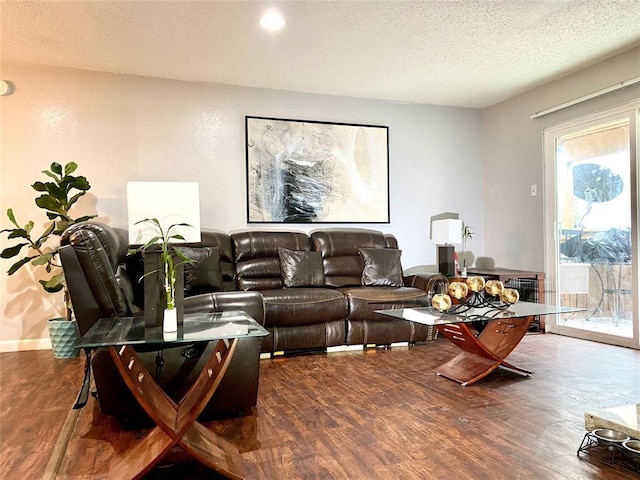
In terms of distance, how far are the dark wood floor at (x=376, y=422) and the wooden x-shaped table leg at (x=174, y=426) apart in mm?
94

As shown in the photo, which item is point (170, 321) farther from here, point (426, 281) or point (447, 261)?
point (447, 261)

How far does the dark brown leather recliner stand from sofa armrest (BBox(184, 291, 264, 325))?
283 mm

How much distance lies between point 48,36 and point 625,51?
4.73 m

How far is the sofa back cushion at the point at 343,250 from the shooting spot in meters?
4.44

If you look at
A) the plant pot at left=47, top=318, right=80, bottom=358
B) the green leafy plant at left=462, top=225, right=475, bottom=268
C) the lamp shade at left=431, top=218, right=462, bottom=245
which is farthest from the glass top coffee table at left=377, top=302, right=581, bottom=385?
the plant pot at left=47, top=318, right=80, bottom=358

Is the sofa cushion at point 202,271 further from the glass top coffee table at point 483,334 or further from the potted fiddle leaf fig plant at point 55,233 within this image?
the glass top coffee table at point 483,334

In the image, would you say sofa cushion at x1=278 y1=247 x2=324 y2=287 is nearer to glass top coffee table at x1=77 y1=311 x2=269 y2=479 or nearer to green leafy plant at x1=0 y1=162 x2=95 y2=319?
green leafy plant at x1=0 y1=162 x2=95 y2=319

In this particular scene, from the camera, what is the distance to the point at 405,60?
13.1ft

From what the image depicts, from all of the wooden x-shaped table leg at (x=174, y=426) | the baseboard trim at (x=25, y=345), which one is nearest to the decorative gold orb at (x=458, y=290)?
the wooden x-shaped table leg at (x=174, y=426)

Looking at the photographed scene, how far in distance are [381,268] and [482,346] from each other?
66.2 inches

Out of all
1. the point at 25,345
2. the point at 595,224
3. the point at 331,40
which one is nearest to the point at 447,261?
the point at 595,224

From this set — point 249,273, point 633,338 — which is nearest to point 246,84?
point 249,273

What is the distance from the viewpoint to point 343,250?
15.0ft

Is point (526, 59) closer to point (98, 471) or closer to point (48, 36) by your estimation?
point (48, 36)
